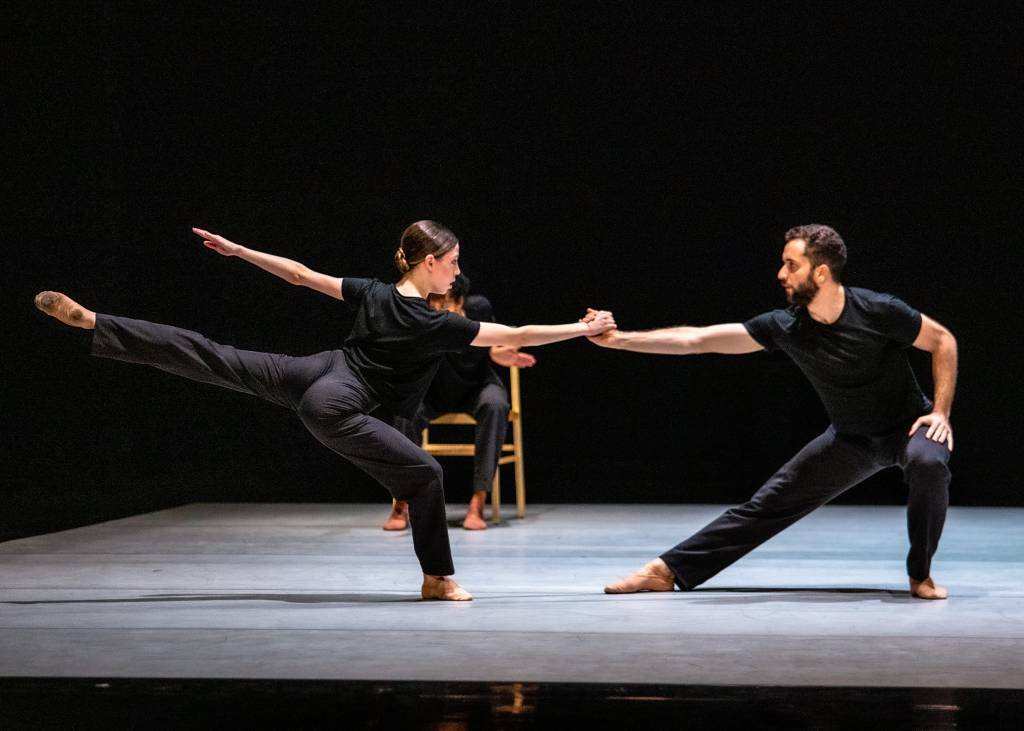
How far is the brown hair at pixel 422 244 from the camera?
3.18m

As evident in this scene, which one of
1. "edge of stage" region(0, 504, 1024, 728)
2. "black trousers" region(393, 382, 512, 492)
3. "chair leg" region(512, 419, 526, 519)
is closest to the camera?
"edge of stage" region(0, 504, 1024, 728)

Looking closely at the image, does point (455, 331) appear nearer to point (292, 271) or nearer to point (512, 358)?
point (292, 271)

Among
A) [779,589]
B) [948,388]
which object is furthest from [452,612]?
[948,388]

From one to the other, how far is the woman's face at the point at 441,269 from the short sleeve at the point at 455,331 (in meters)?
0.19

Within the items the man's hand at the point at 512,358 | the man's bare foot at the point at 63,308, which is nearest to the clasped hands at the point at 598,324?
the man's hand at the point at 512,358

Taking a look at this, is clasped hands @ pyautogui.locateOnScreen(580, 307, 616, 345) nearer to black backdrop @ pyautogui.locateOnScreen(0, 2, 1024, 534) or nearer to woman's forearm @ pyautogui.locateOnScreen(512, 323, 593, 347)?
woman's forearm @ pyautogui.locateOnScreen(512, 323, 593, 347)

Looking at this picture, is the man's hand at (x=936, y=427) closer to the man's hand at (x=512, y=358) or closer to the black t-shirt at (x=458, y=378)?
the man's hand at (x=512, y=358)

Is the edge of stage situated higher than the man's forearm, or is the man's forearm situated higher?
the man's forearm

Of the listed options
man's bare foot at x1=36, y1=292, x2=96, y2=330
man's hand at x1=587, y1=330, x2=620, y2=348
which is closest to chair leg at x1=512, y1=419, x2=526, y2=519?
man's hand at x1=587, y1=330, x2=620, y2=348

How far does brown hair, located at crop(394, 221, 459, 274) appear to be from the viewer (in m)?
3.18

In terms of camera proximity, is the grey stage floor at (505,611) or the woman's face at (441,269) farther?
the woman's face at (441,269)

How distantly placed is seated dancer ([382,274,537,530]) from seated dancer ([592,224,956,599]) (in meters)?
1.77

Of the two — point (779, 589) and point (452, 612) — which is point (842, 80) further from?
point (452, 612)

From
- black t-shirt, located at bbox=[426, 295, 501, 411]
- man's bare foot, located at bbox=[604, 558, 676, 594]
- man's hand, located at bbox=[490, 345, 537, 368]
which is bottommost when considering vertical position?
man's bare foot, located at bbox=[604, 558, 676, 594]
